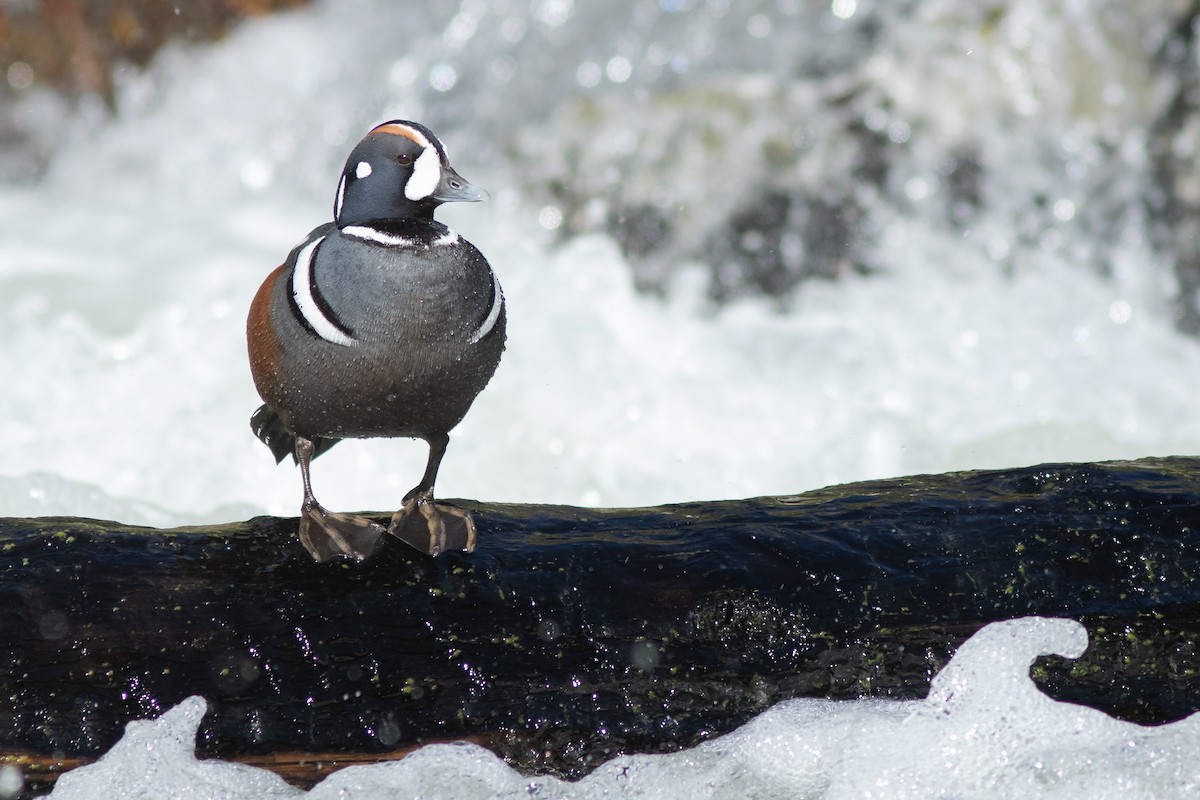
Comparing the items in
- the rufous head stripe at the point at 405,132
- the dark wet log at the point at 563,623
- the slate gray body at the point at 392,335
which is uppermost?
the rufous head stripe at the point at 405,132

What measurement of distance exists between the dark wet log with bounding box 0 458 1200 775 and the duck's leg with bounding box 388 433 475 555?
0.15 feet

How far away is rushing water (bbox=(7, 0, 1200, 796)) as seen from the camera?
6.12 m

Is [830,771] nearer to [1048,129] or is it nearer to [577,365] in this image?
[577,365]

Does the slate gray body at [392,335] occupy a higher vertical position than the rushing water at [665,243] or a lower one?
lower

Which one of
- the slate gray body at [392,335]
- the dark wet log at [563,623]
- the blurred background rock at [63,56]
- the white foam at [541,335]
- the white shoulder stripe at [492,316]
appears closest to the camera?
the dark wet log at [563,623]

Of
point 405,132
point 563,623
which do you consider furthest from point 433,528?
point 405,132

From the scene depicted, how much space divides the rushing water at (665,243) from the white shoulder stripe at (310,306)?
5.89 ft

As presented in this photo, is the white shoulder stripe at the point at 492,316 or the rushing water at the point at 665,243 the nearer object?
the white shoulder stripe at the point at 492,316

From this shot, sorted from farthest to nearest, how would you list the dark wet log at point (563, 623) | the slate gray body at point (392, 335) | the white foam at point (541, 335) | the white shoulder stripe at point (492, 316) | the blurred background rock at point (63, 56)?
the blurred background rock at point (63, 56), the white foam at point (541, 335), the white shoulder stripe at point (492, 316), the slate gray body at point (392, 335), the dark wet log at point (563, 623)

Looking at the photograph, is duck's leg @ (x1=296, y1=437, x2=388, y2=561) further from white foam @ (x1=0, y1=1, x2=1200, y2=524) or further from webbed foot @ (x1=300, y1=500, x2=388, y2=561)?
white foam @ (x1=0, y1=1, x2=1200, y2=524)

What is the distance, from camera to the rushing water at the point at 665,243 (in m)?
6.12

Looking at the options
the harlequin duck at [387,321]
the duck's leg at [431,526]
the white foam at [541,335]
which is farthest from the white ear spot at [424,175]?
the white foam at [541,335]

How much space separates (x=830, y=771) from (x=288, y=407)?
65.6 inches

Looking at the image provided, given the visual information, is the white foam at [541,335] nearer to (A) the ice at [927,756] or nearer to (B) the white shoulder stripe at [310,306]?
(B) the white shoulder stripe at [310,306]
